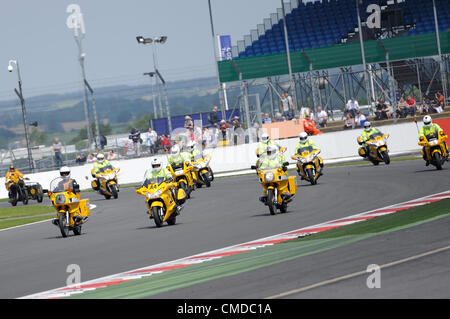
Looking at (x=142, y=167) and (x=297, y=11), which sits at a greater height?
(x=297, y=11)

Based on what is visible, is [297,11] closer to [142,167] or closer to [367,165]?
[142,167]

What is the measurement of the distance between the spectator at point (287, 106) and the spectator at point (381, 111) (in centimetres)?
357

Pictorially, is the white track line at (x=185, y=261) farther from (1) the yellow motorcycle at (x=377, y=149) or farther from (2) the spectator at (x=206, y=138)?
(2) the spectator at (x=206, y=138)

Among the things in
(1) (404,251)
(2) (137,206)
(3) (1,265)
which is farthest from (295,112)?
(1) (404,251)

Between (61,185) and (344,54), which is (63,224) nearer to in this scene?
(61,185)

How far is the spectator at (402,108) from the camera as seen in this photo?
34.8 metres

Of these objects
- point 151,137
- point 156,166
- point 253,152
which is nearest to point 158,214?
point 156,166

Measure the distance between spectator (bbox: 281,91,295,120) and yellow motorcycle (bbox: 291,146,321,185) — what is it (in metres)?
11.9

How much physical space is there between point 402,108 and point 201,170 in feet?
36.4

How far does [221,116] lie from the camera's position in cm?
3878

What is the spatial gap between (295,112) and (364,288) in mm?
27865

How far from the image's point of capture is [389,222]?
12.4 m

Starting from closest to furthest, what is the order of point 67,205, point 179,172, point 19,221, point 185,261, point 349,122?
point 185,261 → point 67,205 → point 19,221 → point 179,172 → point 349,122

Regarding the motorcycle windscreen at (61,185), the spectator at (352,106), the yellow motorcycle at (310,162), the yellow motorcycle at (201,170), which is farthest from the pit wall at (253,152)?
the motorcycle windscreen at (61,185)
